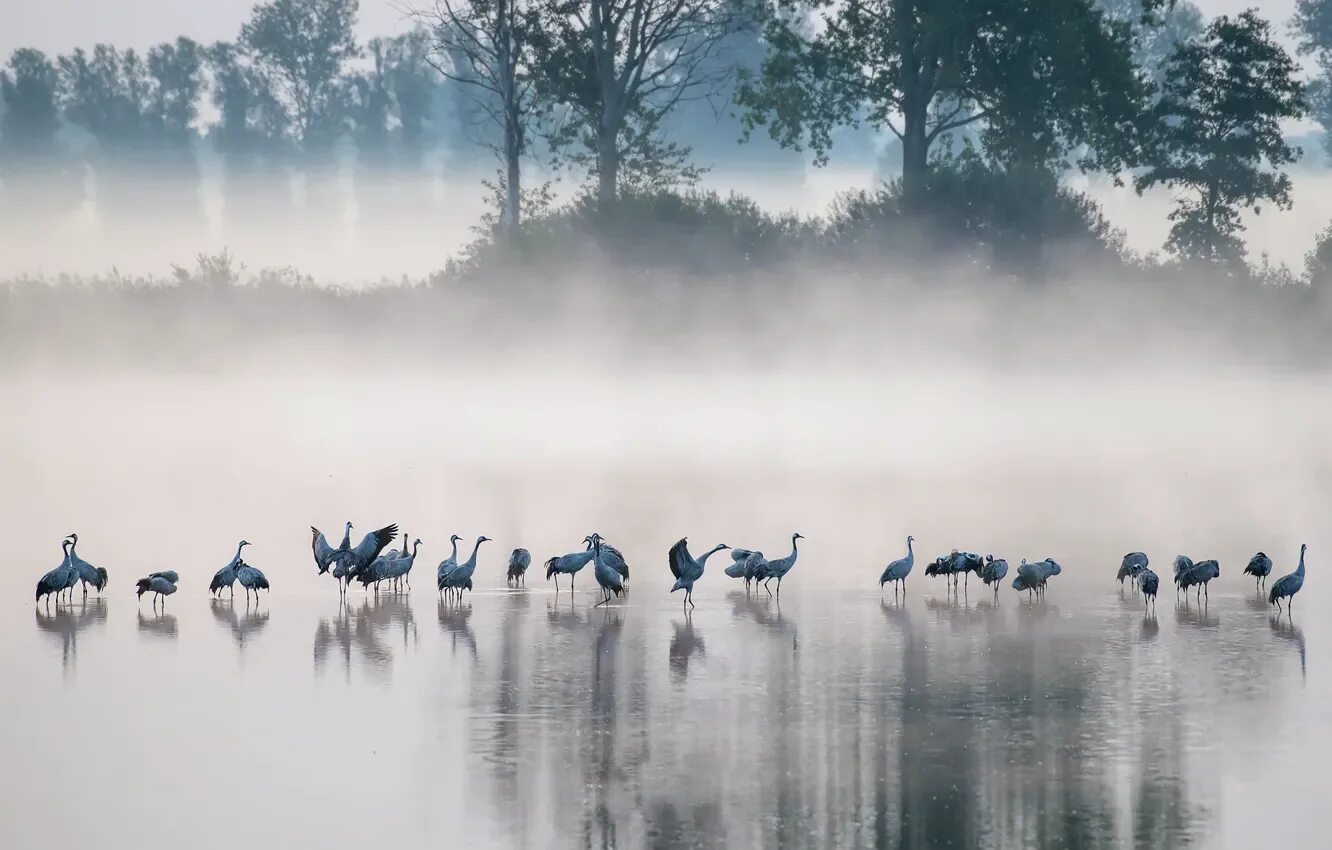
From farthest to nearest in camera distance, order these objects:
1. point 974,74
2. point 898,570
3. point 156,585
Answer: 1. point 974,74
2. point 898,570
3. point 156,585

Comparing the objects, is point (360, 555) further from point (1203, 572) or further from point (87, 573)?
point (1203, 572)

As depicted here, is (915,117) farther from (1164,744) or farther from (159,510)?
(1164,744)

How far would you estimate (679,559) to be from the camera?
69.2ft

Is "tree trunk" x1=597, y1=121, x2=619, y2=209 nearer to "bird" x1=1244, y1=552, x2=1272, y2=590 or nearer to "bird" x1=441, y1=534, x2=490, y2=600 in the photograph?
"bird" x1=441, y1=534, x2=490, y2=600

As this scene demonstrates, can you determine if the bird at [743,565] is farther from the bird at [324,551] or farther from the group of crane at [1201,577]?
the bird at [324,551]

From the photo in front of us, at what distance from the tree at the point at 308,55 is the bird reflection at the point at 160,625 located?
9067cm

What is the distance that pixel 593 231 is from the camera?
64125 millimetres

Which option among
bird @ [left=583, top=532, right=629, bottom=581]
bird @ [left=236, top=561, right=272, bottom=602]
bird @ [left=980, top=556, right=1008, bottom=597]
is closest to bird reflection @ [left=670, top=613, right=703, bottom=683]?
bird @ [left=583, top=532, right=629, bottom=581]

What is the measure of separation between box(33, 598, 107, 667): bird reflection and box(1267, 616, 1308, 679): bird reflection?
10328 mm

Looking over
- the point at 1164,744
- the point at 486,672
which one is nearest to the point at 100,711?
the point at 486,672

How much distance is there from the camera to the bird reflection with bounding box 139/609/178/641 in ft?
64.7

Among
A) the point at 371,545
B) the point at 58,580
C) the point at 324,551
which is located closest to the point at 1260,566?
the point at 371,545

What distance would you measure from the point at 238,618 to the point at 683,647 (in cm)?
451

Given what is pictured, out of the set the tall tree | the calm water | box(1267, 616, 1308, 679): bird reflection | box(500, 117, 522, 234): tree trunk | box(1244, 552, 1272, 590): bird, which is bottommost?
the calm water
